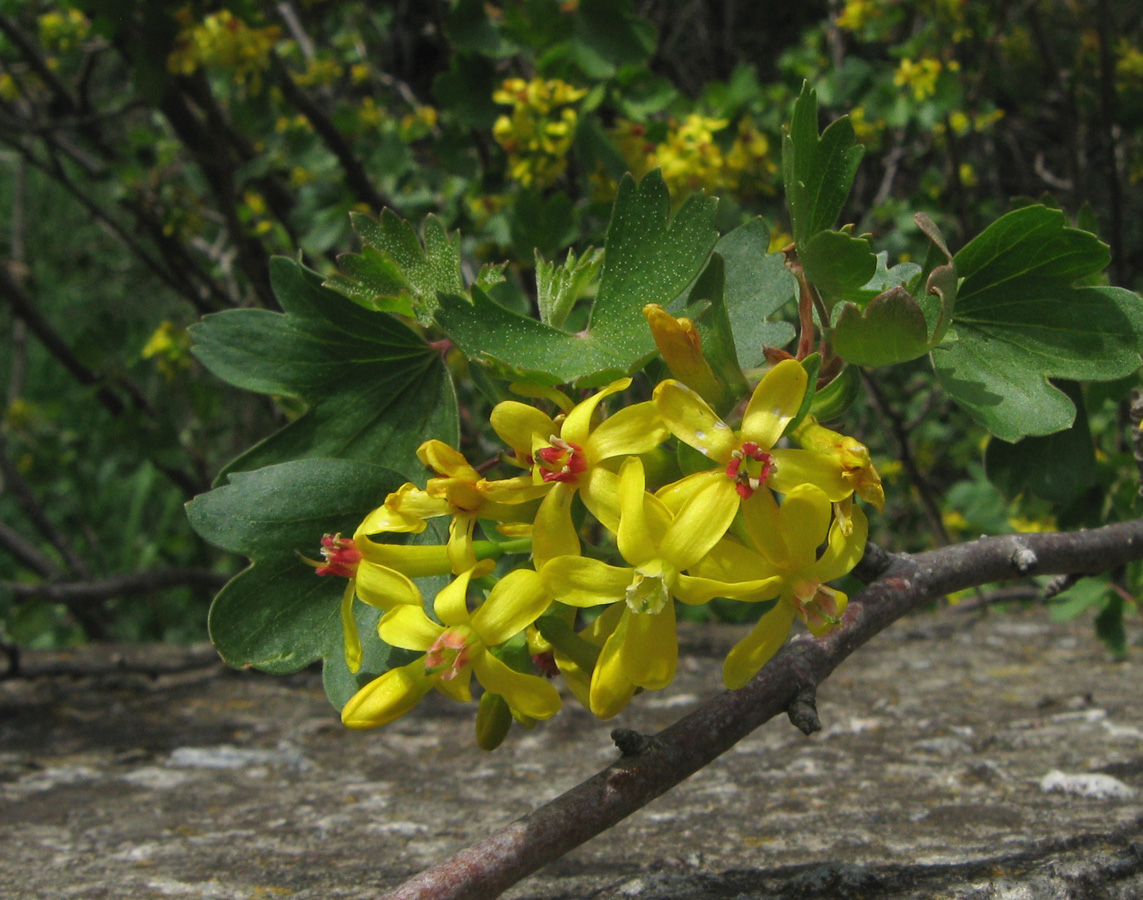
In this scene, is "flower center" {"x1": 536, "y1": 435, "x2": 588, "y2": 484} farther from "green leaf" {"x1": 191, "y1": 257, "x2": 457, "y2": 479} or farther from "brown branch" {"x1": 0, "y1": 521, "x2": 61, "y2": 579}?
"brown branch" {"x1": 0, "y1": 521, "x2": 61, "y2": 579}

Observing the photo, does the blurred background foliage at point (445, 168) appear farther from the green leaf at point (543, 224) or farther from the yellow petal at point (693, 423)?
the yellow petal at point (693, 423)

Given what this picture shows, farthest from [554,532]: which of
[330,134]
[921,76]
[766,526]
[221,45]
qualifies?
[921,76]

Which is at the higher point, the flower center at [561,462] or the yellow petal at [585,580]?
the flower center at [561,462]

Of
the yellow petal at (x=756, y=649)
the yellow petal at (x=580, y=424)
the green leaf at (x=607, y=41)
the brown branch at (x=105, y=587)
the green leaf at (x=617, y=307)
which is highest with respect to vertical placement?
the green leaf at (x=607, y=41)

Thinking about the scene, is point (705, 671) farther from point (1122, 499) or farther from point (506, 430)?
point (506, 430)

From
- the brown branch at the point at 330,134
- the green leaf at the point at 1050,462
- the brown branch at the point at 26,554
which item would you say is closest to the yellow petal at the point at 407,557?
the green leaf at the point at 1050,462

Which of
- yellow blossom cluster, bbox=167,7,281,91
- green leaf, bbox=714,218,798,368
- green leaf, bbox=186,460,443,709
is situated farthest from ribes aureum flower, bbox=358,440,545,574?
yellow blossom cluster, bbox=167,7,281,91

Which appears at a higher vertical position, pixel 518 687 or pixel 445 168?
pixel 445 168

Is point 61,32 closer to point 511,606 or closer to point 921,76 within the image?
point 921,76
